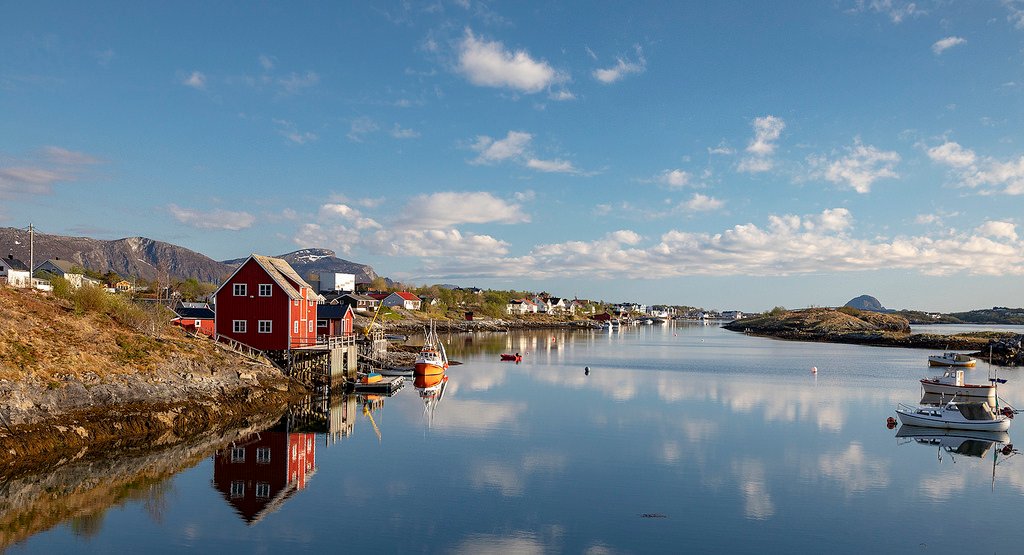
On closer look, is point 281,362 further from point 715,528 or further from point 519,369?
point 715,528

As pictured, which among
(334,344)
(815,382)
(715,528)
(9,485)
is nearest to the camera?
(715,528)

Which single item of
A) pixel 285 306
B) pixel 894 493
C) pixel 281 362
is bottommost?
pixel 894 493

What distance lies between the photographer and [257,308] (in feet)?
176

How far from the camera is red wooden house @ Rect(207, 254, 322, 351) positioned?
53375 mm

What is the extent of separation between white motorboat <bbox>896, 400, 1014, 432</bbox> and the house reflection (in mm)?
37178

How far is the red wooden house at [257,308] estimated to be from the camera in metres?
53.4

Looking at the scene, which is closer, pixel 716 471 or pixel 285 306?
pixel 716 471

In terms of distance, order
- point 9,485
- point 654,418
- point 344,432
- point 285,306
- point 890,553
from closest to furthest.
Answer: point 890,553, point 9,485, point 344,432, point 654,418, point 285,306

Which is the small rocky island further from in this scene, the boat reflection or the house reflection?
the house reflection

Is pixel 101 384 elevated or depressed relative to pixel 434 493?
elevated

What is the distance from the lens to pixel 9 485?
26.0m

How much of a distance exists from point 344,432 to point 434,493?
14407 mm

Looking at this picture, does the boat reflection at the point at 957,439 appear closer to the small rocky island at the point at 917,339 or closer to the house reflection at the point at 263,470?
the house reflection at the point at 263,470

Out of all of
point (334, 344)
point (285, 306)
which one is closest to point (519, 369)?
point (334, 344)
